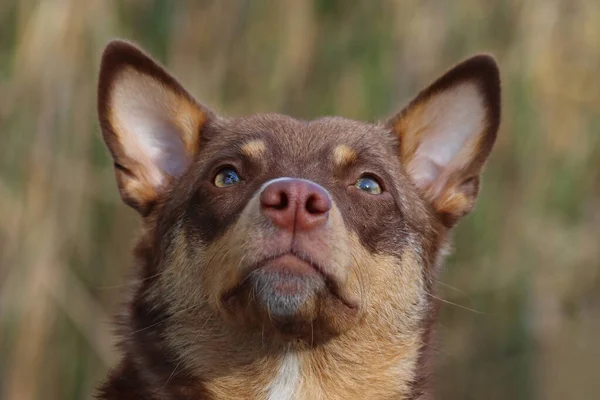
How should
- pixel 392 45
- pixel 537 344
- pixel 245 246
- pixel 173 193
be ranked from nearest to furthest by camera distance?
pixel 245 246, pixel 173 193, pixel 392 45, pixel 537 344

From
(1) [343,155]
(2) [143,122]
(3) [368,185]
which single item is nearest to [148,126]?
(2) [143,122]

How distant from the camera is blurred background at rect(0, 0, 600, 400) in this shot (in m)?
7.23

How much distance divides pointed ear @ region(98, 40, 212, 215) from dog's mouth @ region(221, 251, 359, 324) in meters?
1.10

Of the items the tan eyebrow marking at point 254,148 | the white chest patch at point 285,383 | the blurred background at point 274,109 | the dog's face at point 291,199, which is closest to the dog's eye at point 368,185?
the dog's face at point 291,199

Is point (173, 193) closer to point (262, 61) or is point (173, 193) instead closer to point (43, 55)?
point (43, 55)

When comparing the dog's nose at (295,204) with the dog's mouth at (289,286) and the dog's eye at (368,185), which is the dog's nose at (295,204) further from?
the dog's eye at (368,185)

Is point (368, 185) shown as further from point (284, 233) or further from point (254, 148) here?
point (284, 233)

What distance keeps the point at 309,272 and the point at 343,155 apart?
783 mm

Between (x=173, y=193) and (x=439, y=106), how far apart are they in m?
1.32

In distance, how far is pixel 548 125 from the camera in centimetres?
841

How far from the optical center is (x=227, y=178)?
4.38 metres

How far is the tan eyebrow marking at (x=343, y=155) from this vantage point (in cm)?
439

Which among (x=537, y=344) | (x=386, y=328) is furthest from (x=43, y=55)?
(x=537, y=344)

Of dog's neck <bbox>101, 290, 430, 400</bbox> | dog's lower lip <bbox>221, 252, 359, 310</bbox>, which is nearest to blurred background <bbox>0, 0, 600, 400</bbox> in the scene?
dog's neck <bbox>101, 290, 430, 400</bbox>
